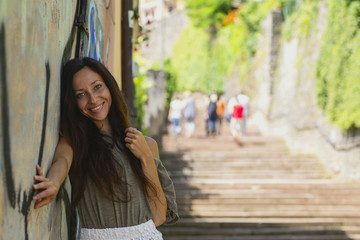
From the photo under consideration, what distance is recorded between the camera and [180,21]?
104 feet

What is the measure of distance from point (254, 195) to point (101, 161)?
710cm

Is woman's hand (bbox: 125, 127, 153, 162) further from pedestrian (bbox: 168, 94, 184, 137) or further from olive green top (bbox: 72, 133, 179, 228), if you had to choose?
pedestrian (bbox: 168, 94, 184, 137)

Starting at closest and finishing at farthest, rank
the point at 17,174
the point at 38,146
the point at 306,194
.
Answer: the point at 17,174 < the point at 38,146 < the point at 306,194

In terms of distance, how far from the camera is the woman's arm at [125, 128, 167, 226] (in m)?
2.08

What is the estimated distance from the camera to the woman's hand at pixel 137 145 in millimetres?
2076

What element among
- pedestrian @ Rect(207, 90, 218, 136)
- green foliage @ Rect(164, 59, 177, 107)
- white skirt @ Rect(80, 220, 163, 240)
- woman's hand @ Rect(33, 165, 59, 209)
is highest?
green foliage @ Rect(164, 59, 177, 107)

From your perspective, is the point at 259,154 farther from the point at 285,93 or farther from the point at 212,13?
the point at 212,13

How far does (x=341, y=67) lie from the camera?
35.1 ft

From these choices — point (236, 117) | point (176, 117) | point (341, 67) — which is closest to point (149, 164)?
point (341, 67)

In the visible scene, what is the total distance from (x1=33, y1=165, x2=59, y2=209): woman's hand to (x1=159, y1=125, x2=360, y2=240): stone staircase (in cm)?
453

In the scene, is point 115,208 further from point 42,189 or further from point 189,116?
point 189,116

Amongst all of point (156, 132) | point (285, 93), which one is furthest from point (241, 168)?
point (285, 93)

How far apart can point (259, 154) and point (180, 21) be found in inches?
836

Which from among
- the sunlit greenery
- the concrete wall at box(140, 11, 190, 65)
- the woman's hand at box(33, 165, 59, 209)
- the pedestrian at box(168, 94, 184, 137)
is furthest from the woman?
the concrete wall at box(140, 11, 190, 65)
